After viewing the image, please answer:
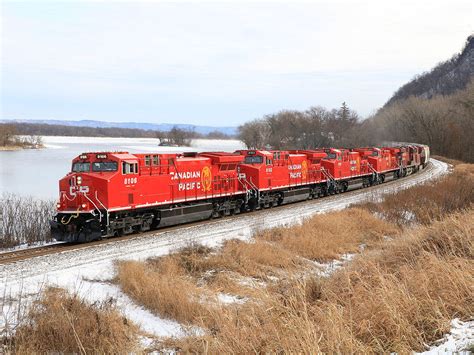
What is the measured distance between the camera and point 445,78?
161 m

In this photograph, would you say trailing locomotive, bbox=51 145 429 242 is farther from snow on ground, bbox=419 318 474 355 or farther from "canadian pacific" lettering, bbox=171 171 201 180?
snow on ground, bbox=419 318 474 355

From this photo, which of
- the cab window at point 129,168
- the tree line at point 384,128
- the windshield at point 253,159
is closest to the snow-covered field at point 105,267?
the cab window at point 129,168

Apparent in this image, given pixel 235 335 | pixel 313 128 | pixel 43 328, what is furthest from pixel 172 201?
pixel 313 128

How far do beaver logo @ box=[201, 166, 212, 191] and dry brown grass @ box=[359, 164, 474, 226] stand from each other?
809cm

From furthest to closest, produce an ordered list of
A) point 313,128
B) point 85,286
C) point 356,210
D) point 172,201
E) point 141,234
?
point 313,128
point 356,210
point 172,201
point 141,234
point 85,286

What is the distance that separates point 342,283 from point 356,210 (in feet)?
41.6

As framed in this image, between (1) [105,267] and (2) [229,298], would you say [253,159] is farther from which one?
(2) [229,298]

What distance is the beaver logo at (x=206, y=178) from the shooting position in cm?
2136

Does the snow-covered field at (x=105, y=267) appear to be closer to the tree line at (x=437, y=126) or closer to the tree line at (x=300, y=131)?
the tree line at (x=437, y=126)

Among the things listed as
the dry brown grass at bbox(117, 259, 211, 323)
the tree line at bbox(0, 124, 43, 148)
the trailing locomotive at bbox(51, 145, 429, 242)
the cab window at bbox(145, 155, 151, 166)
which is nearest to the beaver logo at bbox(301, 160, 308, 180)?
the trailing locomotive at bbox(51, 145, 429, 242)

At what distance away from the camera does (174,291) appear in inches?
383

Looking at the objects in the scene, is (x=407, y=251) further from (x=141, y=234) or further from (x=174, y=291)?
(x=141, y=234)

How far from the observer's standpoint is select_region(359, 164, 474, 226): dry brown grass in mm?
20166

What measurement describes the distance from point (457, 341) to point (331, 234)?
38.6ft
